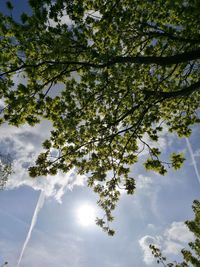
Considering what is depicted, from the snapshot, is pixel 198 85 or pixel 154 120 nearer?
pixel 198 85

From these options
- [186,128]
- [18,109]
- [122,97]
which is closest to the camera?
[18,109]

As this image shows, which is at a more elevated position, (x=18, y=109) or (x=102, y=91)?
(x=102, y=91)

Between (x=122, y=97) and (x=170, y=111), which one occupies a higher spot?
(x=170, y=111)

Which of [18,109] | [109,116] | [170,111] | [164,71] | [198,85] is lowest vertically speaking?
[18,109]

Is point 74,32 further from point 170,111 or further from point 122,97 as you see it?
point 170,111

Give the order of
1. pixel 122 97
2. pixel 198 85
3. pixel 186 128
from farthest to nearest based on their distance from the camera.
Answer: pixel 186 128 < pixel 122 97 < pixel 198 85

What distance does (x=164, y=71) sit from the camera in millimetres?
11039

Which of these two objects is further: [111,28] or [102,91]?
[102,91]

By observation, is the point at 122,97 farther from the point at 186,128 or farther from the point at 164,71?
the point at 186,128

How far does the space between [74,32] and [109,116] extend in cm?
334

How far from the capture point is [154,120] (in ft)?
34.9

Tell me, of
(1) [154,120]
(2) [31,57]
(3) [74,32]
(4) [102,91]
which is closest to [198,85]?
(1) [154,120]

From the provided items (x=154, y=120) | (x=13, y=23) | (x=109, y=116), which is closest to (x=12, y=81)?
(x=13, y=23)

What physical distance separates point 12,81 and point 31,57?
4.12 feet
